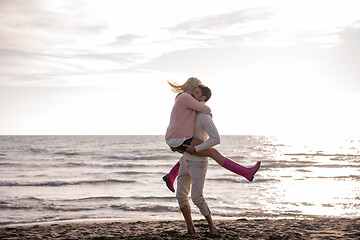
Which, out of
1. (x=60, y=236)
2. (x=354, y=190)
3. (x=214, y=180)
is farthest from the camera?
(x=214, y=180)

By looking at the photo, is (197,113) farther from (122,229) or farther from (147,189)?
(147,189)

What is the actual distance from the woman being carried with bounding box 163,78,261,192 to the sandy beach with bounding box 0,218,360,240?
1.16m

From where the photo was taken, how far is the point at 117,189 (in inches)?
532

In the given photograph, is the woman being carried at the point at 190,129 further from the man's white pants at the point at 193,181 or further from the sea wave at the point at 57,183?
the sea wave at the point at 57,183

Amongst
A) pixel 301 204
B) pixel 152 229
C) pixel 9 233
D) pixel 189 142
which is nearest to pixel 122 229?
pixel 152 229

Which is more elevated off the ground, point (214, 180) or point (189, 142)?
point (189, 142)

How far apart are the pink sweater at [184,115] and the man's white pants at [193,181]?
408 millimetres

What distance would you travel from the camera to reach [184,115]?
478 centimetres

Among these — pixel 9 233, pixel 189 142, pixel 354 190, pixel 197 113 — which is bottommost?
pixel 354 190

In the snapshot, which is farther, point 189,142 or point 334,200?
point 334,200

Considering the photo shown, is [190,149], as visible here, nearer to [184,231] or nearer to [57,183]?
[184,231]

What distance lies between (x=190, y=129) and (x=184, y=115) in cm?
20

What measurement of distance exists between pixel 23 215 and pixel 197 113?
631 centimetres

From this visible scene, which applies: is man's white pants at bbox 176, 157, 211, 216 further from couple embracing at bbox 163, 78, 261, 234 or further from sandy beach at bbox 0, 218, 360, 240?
sandy beach at bbox 0, 218, 360, 240
